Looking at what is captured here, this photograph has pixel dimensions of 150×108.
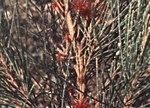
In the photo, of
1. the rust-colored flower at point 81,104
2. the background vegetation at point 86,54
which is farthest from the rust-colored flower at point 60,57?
the rust-colored flower at point 81,104

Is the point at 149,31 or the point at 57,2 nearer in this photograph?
the point at 149,31

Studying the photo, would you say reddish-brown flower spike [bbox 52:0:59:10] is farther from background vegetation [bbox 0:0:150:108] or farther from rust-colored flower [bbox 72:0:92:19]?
rust-colored flower [bbox 72:0:92:19]

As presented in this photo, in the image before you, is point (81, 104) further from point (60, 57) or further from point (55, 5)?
point (55, 5)

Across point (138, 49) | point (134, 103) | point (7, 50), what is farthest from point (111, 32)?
point (7, 50)

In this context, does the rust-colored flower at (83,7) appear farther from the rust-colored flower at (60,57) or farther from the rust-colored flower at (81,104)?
the rust-colored flower at (81,104)

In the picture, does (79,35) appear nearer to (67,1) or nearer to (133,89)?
(67,1)

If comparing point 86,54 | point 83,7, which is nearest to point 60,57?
point 86,54

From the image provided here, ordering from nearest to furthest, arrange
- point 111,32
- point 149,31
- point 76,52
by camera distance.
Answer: point 149,31 < point 111,32 < point 76,52

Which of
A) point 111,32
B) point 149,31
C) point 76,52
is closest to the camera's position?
point 149,31

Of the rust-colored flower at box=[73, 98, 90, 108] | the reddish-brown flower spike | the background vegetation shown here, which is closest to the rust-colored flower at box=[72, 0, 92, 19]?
the background vegetation
